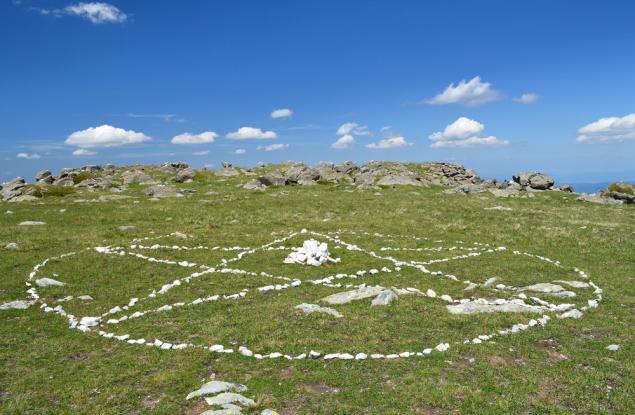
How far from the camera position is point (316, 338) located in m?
16.0

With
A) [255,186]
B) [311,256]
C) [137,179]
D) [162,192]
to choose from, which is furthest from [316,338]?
[137,179]

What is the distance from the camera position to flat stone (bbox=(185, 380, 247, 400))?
12391mm

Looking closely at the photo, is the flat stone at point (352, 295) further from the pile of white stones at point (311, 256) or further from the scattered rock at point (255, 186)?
the scattered rock at point (255, 186)

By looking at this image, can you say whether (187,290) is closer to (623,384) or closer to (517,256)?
(623,384)

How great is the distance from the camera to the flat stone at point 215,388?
40.7 feet

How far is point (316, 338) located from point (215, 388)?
4.37 m

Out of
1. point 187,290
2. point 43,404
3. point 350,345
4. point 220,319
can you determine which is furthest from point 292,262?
point 43,404

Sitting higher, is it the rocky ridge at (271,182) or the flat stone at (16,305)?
the rocky ridge at (271,182)

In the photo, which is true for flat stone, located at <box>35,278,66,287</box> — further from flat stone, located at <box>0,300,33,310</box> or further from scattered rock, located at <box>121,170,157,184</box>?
scattered rock, located at <box>121,170,157,184</box>

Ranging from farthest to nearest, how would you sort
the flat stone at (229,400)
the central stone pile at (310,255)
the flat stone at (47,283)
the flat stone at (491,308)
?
the central stone pile at (310,255), the flat stone at (47,283), the flat stone at (491,308), the flat stone at (229,400)

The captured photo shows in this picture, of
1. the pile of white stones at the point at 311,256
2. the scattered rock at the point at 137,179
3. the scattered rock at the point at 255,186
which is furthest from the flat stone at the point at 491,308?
the scattered rock at the point at 137,179

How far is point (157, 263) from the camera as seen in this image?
27.9 meters

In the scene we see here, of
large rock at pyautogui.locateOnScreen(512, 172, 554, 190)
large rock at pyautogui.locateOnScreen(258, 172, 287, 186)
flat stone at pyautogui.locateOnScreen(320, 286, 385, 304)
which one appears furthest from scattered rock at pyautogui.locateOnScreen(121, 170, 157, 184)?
flat stone at pyautogui.locateOnScreen(320, 286, 385, 304)

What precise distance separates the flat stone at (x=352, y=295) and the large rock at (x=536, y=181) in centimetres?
7261
